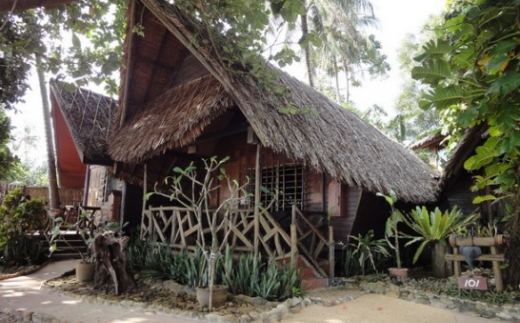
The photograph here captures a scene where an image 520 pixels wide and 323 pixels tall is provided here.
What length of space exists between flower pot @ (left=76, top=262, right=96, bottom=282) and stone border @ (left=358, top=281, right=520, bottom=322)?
14.6 ft

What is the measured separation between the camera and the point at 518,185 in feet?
17.4

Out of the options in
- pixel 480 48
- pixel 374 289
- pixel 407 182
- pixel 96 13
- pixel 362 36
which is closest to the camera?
pixel 480 48

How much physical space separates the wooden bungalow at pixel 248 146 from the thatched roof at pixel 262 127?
22 millimetres

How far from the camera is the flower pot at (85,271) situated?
6.51m

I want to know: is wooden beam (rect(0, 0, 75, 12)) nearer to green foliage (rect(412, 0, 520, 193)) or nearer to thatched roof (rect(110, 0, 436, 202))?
thatched roof (rect(110, 0, 436, 202))

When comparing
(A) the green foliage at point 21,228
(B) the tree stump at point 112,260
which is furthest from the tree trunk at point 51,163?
(B) the tree stump at point 112,260

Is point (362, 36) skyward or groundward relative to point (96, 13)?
skyward

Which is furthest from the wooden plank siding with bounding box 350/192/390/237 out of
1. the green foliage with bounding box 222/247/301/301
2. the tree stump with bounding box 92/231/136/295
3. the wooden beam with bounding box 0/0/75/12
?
the wooden beam with bounding box 0/0/75/12

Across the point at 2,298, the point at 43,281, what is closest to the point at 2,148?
the point at 43,281

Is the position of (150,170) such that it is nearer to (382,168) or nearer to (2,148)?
(2,148)

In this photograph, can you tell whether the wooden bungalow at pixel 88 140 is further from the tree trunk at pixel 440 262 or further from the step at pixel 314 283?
the tree trunk at pixel 440 262

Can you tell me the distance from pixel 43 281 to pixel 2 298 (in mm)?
1256

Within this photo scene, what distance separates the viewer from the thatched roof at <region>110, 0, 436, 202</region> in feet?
18.2

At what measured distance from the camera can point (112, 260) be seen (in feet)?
19.2
